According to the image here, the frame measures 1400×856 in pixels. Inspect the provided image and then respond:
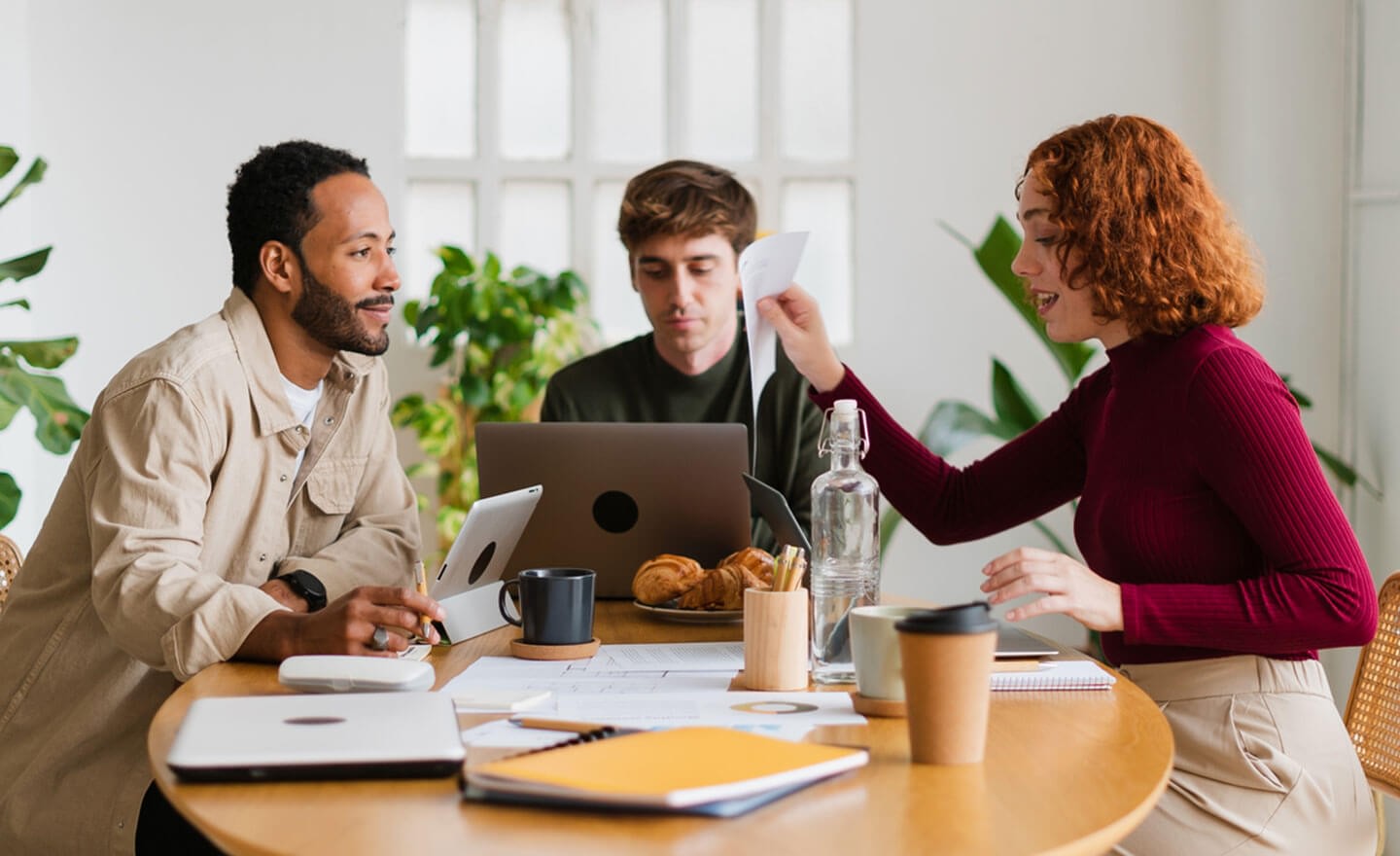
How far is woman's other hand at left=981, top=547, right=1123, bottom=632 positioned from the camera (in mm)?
1401

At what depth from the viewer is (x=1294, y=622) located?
144 centimetres

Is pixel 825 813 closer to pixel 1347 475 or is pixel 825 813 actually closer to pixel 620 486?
pixel 620 486

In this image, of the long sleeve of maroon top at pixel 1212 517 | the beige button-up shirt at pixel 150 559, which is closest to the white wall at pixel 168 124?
the beige button-up shirt at pixel 150 559

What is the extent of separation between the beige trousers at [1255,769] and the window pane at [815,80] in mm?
2949

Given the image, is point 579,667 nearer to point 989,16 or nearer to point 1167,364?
point 1167,364

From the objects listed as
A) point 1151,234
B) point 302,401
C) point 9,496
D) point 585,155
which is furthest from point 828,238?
point 1151,234

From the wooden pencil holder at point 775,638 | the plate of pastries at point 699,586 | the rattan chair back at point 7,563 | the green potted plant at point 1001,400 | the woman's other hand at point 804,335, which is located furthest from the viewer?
the green potted plant at point 1001,400

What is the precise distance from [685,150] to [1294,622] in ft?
10.1

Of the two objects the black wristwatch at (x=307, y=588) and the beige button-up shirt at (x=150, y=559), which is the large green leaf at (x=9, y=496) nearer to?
the beige button-up shirt at (x=150, y=559)

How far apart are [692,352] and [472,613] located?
0.98 m

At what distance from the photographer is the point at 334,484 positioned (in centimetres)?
196

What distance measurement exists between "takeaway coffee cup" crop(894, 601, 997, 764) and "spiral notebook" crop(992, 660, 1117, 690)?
0.92 ft

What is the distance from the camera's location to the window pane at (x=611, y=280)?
4234 millimetres

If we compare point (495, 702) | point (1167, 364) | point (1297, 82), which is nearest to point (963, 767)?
point (495, 702)
